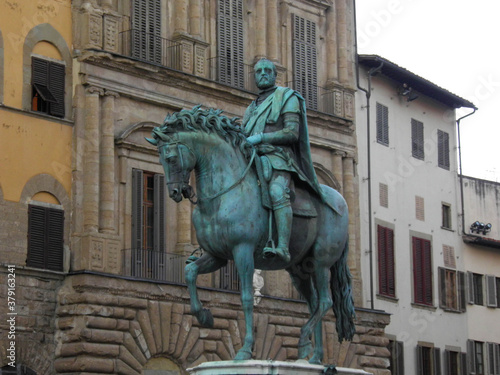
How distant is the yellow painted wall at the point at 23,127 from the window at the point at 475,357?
52.6 feet

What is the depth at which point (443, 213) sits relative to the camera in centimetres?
3678

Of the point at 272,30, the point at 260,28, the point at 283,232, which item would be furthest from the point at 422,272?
the point at 283,232

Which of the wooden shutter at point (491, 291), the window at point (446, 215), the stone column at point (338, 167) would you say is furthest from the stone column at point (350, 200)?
the wooden shutter at point (491, 291)

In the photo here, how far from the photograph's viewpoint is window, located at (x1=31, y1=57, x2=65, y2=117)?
2489 centimetres

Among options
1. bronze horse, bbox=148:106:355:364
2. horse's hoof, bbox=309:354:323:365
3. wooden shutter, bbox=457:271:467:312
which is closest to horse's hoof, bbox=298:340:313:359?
bronze horse, bbox=148:106:355:364

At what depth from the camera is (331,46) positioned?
32.8 m

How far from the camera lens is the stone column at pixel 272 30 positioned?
30.8 m

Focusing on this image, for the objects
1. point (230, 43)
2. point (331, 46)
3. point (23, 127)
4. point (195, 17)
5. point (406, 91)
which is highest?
point (331, 46)

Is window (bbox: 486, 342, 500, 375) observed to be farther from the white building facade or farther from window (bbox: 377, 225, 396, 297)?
window (bbox: 377, 225, 396, 297)

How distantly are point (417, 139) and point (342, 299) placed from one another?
23.9 meters

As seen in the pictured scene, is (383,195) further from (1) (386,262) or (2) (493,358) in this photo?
(2) (493,358)

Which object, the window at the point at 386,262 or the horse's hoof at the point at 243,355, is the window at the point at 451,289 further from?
the horse's hoof at the point at 243,355

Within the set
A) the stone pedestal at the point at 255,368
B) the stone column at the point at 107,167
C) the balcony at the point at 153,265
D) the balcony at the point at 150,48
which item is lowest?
the stone pedestal at the point at 255,368

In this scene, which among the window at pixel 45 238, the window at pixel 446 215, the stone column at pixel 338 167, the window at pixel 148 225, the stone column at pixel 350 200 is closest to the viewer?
the window at pixel 45 238
